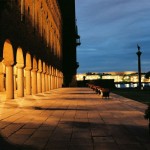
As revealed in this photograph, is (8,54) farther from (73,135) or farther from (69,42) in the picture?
(69,42)

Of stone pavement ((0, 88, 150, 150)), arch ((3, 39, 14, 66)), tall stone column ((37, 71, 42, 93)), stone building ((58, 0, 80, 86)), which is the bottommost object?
stone pavement ((0, 88, 150, 150))

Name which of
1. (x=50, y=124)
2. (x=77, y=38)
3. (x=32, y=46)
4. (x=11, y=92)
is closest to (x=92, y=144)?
(x=50, y=124)

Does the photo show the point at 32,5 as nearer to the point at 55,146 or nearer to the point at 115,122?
the point at 115,122

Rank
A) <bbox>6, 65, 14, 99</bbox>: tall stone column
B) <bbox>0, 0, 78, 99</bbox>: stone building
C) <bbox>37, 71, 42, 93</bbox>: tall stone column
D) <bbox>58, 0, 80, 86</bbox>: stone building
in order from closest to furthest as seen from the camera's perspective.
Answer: <bbox>0, 0, 78, 99</bbox>: stone building, <bbox>6, 65, 14, 99</bbox>: tall stone column, <bbox>37, 71, 42, 93</bbox>: tall stone column, <bbox>58, 0, 80, 86</bbox>: stone building

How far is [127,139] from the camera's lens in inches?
322

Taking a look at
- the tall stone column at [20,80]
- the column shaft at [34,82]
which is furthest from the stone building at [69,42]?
the tall stone column at [20,80]

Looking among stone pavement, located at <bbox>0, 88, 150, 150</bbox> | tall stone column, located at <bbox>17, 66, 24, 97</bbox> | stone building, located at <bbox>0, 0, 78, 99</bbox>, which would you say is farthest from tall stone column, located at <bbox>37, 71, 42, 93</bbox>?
stone pavement, located at <bbox>0, 88, 150, 150</bbox>

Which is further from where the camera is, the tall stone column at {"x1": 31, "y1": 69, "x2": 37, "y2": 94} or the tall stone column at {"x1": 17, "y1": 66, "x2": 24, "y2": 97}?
the tall stone column at {"x1": 31, "y1": 69, "x2": 37, "y2": 94}

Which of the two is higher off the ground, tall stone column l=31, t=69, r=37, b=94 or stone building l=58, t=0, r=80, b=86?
stone building l=58, t=0, r=80, b=86

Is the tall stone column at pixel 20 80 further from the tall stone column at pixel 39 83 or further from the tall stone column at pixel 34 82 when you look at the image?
the tall stone column at pixel 39 83

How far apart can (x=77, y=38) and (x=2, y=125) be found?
217 ft

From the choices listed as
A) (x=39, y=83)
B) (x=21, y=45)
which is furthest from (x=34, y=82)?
(x=21, y=45)

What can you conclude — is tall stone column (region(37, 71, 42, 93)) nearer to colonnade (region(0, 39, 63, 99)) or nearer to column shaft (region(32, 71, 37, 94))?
colonnade (region(0, 39, 63, 99))

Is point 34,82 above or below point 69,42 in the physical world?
below
